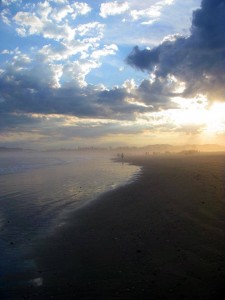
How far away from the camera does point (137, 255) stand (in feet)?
32.0

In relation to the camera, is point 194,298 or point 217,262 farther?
point 217,262

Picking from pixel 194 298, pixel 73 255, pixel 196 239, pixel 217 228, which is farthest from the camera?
pixel 217 228

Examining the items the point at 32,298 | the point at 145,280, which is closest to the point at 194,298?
the point at 145,280

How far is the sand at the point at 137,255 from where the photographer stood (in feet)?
25.0

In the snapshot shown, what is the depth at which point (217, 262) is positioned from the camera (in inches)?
353

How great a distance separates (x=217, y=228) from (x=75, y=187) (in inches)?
627

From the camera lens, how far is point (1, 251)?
10562mm

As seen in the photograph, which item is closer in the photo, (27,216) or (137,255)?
(137,255)

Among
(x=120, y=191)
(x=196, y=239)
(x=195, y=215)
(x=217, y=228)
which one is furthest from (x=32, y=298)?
(x=120, y=191)

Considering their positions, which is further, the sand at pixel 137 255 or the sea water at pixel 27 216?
the sea water at pixel 27 216

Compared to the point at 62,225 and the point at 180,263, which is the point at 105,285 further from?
the point at 62,225

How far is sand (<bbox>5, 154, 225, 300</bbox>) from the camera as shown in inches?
301

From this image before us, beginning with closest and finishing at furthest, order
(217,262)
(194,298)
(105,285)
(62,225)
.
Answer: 1. (194,298)
2. (105,285)
3. (217,262)
4. (62,225)

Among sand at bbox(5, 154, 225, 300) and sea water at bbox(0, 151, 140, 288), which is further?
sea water at bbox(0, 151, 140, 288)
